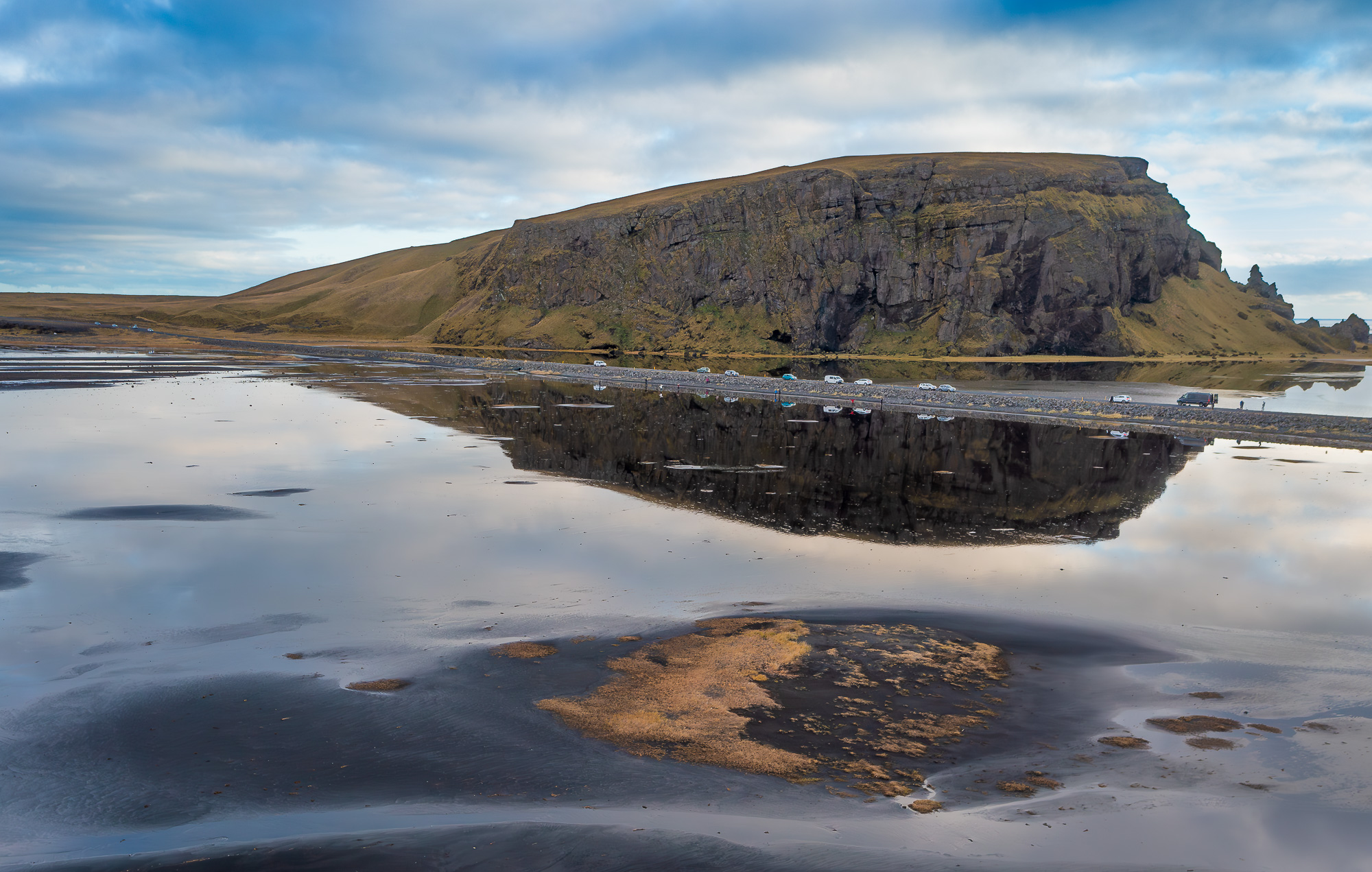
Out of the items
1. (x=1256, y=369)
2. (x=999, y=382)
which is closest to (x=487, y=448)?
(x=999, y=382)

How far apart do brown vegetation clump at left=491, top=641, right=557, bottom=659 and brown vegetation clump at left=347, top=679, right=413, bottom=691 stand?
1.99m

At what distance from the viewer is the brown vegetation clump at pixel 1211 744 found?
41.7 ft

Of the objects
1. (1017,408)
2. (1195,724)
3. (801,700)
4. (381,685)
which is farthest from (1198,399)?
(381,685)

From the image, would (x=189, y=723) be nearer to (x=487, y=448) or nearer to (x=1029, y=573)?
(x=1029, y=573)

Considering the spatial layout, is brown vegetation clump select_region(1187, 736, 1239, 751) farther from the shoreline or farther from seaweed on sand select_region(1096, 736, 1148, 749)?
the shoreline

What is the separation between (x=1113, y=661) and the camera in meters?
16.3

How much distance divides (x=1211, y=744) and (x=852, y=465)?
1106 inches

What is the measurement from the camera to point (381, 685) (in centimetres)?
1427

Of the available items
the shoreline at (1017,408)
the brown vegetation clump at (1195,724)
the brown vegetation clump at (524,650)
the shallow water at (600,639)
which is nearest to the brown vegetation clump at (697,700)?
the shallow water at (600,639)

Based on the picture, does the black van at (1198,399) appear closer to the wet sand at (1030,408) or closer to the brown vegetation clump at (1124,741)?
the wet sand at (1030,408)

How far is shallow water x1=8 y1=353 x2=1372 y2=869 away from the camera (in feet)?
33.9

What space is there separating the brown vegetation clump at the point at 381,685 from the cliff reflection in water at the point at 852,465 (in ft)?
50.1

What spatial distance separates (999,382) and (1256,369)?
7447 centimetres

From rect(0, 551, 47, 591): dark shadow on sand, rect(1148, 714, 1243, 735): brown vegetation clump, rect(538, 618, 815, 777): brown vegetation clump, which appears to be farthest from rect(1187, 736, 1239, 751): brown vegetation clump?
rect(0, 551, 47, 591): dark shadow on sand
